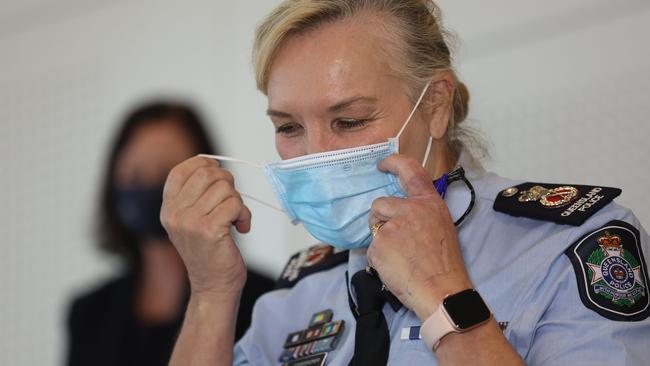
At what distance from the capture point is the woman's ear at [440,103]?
1947 millimetres

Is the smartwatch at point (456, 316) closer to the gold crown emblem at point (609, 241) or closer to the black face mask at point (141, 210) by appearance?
the gold crown emblem at point (609, 241)

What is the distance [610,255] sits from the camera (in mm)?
1599

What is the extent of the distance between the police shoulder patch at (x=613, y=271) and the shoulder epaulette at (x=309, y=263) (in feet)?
1.99

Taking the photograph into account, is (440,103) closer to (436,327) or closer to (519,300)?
(519,300)

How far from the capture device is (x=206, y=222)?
1.95 m

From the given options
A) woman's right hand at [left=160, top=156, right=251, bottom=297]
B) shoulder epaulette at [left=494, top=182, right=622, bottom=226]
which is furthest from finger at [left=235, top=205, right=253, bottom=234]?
shoulder epaulette at [left=494, top=182, right=622, bottom=226]

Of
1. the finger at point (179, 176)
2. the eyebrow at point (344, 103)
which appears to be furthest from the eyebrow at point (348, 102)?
the finger at point (179, 176)

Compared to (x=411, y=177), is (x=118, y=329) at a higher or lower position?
lower

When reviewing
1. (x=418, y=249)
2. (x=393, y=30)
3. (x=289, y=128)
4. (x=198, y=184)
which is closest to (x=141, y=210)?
(x=198, y=184)

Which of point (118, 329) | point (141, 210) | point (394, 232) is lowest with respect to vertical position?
point (118, 329)

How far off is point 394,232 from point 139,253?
1.98 m

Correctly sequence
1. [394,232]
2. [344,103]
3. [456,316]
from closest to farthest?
[456,316] < [394,232] < [344,103]

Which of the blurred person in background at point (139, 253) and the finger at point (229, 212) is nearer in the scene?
the finger at point (229, 212)

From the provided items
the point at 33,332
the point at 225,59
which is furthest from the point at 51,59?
the point at 33,332
